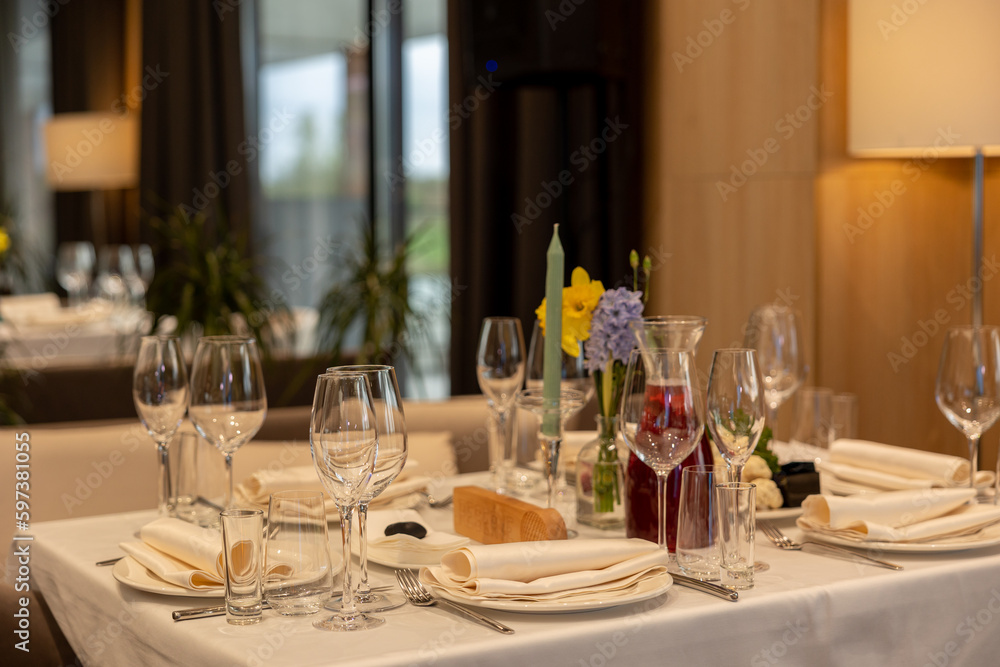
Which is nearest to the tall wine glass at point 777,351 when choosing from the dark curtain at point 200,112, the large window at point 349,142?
the large window at point 349,142

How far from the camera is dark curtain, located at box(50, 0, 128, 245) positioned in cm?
797

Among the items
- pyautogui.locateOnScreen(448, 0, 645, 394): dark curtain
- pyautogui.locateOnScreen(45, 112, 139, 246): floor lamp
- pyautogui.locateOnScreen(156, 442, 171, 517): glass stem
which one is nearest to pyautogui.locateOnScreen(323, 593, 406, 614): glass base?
pyautogui.locateOnScreen(156, 442, 171, 517): glass stem

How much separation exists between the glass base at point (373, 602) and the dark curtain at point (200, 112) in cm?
527

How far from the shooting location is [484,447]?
94.0 inches

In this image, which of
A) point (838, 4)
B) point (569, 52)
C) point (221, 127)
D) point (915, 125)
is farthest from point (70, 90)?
point (915, 125)

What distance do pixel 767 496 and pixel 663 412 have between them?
0.35 m

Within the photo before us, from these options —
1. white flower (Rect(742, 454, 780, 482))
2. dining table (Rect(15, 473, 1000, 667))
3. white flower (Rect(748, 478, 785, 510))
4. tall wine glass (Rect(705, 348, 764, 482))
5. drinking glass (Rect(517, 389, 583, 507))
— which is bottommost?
dining table (Rect(15, 473, 1000, 667))

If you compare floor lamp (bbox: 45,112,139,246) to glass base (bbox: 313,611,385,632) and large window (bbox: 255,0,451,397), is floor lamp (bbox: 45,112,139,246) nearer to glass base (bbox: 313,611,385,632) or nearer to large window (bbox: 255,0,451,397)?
large window (bbox: 255,0,451,397)

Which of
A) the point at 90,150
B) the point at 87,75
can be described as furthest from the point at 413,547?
the point at 87,75

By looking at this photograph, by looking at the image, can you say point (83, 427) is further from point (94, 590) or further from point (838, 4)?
point (838, 4)

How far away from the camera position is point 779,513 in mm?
1501

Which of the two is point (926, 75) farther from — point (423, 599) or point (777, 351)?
point (423, 599)

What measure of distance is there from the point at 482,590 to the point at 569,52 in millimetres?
2863

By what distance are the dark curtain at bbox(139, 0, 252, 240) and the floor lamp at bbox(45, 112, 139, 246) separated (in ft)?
0.85
